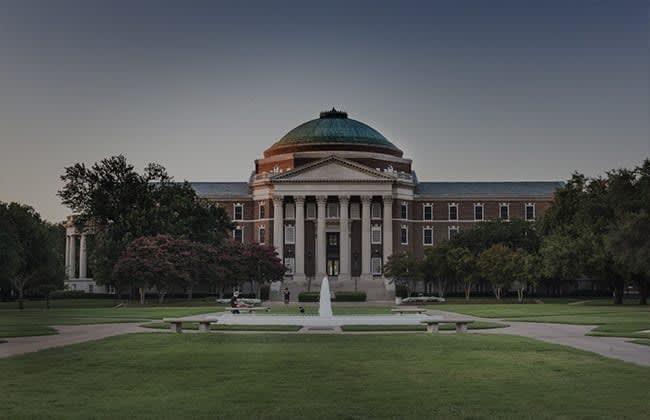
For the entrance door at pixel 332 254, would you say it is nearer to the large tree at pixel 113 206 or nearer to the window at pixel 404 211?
the window at pixel 404 211

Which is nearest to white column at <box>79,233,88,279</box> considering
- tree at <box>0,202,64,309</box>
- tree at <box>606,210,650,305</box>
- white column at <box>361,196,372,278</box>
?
tree at <box>0,202,64,309</box>

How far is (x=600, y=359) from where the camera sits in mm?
24375

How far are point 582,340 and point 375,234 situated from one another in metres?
93.4

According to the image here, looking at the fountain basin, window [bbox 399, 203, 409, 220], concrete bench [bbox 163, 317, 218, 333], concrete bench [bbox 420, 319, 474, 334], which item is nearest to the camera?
concrete bench [bbox 420, 319, 474, 334]

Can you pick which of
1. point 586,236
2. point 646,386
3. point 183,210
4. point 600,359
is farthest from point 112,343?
point 183,210

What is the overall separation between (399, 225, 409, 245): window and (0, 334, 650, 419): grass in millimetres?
98864

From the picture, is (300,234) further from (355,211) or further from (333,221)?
(355,211)

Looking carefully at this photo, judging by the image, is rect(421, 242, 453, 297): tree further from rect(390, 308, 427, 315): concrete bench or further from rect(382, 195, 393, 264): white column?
rect(390, 308, 427, 315): concrete bench

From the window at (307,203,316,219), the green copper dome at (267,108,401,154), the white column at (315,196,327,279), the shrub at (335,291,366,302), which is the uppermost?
the green copper dome at (267,108,401,154)

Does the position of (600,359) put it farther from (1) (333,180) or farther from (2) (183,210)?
(1) (333,180)

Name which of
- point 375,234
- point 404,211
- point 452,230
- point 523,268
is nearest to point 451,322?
point 523,268

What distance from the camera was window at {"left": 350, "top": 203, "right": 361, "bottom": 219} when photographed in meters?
126

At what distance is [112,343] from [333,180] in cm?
9398

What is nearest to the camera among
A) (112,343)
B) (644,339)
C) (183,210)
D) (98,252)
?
(112,343)
